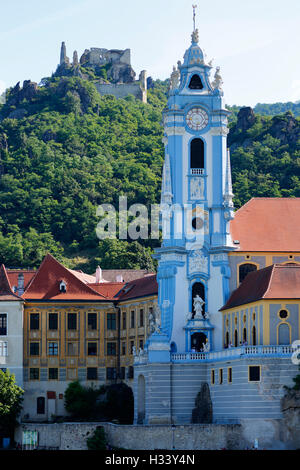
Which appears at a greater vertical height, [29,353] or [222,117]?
[222,117]

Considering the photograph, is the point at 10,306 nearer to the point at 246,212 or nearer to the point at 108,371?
the point at 108,371

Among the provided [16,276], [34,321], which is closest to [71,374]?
[34,321]

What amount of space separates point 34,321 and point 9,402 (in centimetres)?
1022

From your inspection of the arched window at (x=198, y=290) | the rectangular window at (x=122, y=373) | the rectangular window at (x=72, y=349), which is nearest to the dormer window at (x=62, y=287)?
the rectangular window at (x=72, y=349)

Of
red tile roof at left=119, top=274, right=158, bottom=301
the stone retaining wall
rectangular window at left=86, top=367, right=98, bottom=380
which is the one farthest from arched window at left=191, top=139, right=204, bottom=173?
the stone retaining wall

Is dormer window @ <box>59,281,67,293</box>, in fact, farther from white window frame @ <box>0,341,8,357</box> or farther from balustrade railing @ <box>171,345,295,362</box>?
balustrade railing @ <box>171,345,295,362</box>

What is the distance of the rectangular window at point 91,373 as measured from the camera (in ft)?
380

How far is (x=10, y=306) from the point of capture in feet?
374

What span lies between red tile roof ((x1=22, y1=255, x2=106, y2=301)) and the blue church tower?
11217 millimetres

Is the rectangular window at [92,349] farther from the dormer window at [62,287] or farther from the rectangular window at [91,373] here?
the dormer window at [62,287]

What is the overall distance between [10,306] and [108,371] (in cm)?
984

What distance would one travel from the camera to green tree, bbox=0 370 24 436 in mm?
106000
